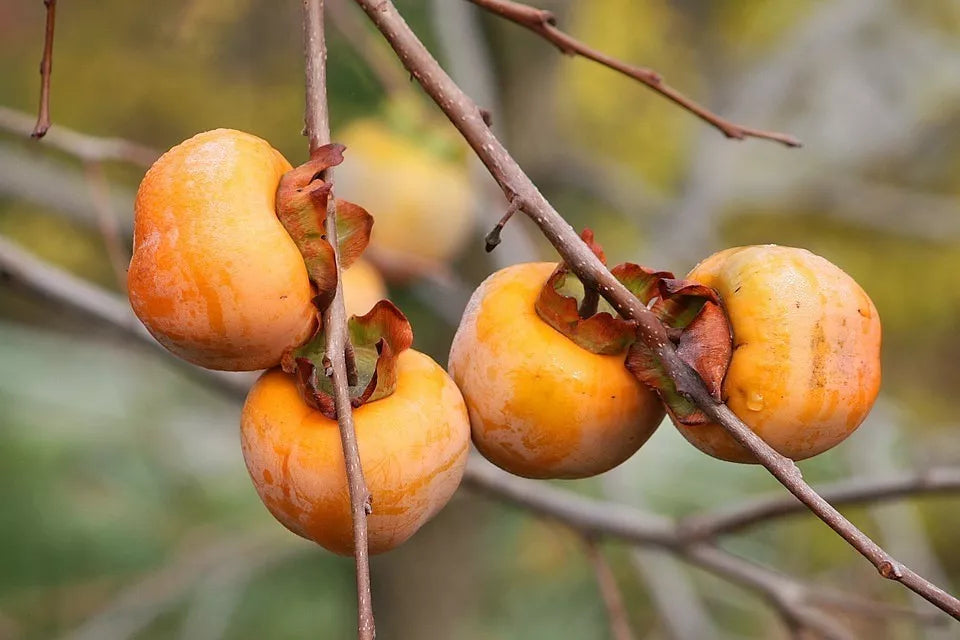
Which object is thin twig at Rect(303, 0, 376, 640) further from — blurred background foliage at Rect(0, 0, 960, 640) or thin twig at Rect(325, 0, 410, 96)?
blurred background foliage at Rect(0, 0, 960, 640)

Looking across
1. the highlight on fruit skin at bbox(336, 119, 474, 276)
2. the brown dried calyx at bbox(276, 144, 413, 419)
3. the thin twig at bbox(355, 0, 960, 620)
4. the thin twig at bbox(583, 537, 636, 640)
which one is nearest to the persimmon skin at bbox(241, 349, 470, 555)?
the brown dried calyx at bbox(276, 144, 413, 419)

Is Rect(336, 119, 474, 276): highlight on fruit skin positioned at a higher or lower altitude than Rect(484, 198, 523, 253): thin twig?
lower

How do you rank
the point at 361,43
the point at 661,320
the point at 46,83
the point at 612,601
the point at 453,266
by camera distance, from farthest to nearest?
the point at 453,266 → the point at 361,43 → the point at 612,601 → the point at 46,83 → the point at 661,320

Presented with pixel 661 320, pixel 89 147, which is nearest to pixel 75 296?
pixel 89 147

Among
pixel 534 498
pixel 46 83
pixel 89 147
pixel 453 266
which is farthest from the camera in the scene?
pixel 453 266

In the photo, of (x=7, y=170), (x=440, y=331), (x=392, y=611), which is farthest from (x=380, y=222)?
(x=392, y=611)

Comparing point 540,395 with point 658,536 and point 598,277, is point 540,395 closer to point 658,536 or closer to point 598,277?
point 598,277

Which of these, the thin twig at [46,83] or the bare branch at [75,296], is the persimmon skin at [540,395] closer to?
the thin twig at [46,83]
